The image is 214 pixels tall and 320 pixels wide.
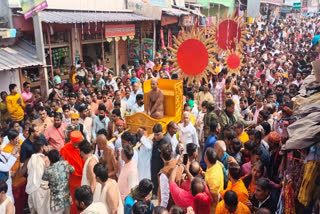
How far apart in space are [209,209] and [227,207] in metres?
0.32

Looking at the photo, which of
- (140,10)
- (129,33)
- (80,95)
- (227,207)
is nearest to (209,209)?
(227,207)

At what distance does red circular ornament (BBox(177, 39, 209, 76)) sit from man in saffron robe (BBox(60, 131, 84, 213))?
316 cm

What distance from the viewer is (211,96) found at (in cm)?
729

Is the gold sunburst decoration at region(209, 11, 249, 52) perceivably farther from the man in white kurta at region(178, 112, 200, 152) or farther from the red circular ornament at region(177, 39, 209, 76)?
the man in white kurta at region(178, 112, 200, 152)

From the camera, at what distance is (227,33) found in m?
8.94

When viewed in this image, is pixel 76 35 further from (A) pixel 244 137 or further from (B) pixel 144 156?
(A) pixel 244 137

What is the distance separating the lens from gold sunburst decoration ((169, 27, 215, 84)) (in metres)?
6.56

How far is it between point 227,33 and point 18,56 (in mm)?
5679

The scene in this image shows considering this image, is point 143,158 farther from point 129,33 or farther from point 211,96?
point 129,33

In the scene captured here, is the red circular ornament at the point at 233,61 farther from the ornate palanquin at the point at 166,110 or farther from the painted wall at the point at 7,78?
the painted wall at the point at 7,78

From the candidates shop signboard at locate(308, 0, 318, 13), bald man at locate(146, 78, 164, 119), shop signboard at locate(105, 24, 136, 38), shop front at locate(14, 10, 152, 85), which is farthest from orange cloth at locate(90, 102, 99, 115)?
shop signboard at locate(308, 0, 318, 13)

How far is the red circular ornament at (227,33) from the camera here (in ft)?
28.9

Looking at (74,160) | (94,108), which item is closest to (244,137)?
(74,160)

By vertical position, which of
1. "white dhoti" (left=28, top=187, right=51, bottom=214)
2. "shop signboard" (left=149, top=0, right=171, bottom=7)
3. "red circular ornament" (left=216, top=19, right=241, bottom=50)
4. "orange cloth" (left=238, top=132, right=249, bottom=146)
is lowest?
"white dhoti" (left=28, top=187, right=51, bottom=214)
